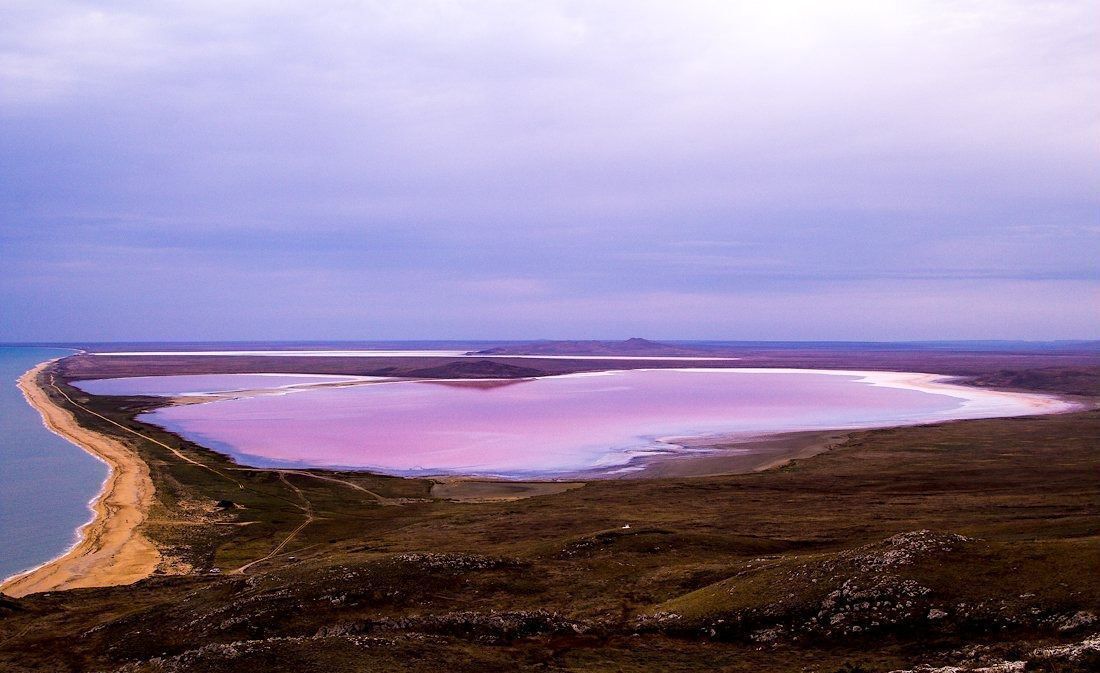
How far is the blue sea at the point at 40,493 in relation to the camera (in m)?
43.3

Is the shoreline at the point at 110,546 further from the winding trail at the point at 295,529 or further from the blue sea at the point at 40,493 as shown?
the winding trail at the point at 295,529

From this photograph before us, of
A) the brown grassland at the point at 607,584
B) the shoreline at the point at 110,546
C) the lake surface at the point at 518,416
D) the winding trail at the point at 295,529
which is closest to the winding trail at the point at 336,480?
the brown grassland at the point at 607,584

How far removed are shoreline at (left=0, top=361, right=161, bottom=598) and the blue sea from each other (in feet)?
3.08

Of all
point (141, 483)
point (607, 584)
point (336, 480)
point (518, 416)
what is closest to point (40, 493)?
point (141, 483)

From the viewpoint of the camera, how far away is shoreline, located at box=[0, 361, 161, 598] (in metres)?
36.9

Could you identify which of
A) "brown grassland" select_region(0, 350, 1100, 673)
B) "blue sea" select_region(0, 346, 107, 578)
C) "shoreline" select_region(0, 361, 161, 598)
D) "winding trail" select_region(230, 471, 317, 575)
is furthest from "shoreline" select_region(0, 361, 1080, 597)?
"winding trail" select_region(230, 471, 317, 575)

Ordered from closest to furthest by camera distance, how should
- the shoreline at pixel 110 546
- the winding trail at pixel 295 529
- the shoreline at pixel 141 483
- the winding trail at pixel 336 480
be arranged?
the shoreline at pixel 110 546 < the shoreline at pixel 141 483 < the winding trail at pixel 295 529 < the winding trail at pixel 336 480

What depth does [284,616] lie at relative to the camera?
2636 cm

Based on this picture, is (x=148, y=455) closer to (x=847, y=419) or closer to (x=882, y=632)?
(x=882, y=632)

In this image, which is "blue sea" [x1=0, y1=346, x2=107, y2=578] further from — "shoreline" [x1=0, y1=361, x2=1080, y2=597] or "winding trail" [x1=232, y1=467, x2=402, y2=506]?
"winding trail" [x1=232, y1=467, x2=402, y2=506]

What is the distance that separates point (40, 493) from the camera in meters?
58.0

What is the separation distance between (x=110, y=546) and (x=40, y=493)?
2064 cm

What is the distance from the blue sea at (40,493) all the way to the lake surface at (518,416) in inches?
506

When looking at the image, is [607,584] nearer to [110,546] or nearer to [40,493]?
[110,546]
